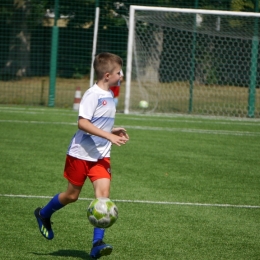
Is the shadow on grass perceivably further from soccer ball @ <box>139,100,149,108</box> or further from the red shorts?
soccer ball @ <box>139,100,149,108</box>

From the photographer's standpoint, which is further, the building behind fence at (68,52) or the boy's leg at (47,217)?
the building behind fence at (68,52)

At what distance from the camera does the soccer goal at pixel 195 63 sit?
18016mm

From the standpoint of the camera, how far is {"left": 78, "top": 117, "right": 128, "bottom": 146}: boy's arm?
5449 mm

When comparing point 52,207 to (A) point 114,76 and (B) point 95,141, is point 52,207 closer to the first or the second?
(B) point 95,141

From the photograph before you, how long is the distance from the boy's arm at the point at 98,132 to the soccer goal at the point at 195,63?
39.6 ft

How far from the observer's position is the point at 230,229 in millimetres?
6590

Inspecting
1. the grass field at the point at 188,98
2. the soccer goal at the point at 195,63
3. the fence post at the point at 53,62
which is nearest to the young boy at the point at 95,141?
the soccer goal at the point at 195,63

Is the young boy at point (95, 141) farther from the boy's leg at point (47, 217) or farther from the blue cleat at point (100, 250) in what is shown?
the blue cleat at point (100, 250)

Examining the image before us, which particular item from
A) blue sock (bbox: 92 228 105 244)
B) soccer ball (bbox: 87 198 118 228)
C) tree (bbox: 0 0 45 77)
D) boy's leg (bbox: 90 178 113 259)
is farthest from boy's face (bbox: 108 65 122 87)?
tree (bbox: 0 0 45 77)

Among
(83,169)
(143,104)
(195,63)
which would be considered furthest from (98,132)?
(195,63)

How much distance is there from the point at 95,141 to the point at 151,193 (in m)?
2.64

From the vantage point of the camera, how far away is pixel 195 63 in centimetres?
1880

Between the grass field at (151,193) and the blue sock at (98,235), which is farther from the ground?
the blue sock at (98,235)

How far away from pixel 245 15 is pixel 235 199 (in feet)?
32.6
